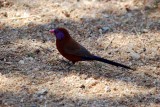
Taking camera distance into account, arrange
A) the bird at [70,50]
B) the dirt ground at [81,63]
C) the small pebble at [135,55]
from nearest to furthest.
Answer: the dirt ground at [81,63] → the bird at [70,50] → the small pebble at [135,55]

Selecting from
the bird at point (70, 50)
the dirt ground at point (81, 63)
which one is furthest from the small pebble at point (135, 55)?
the bird at point (70, 50)

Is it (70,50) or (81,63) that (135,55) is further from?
(70,50)

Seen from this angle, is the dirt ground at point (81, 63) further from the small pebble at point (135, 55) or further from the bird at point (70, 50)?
the bird at point (70, 50)

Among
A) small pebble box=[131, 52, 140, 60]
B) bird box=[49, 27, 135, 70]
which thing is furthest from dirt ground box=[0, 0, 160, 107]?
bird box=[49, 27, 135, 70]

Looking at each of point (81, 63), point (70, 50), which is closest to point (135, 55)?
point (81, 63)

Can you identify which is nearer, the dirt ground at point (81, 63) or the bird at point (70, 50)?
the dirt ground at point (81, 63)

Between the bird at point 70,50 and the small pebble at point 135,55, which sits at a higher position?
the bird at point 70,50

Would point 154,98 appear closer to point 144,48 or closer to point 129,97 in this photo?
point 129,97

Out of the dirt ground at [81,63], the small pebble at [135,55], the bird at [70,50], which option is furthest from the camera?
the small pebble at [135,55]
